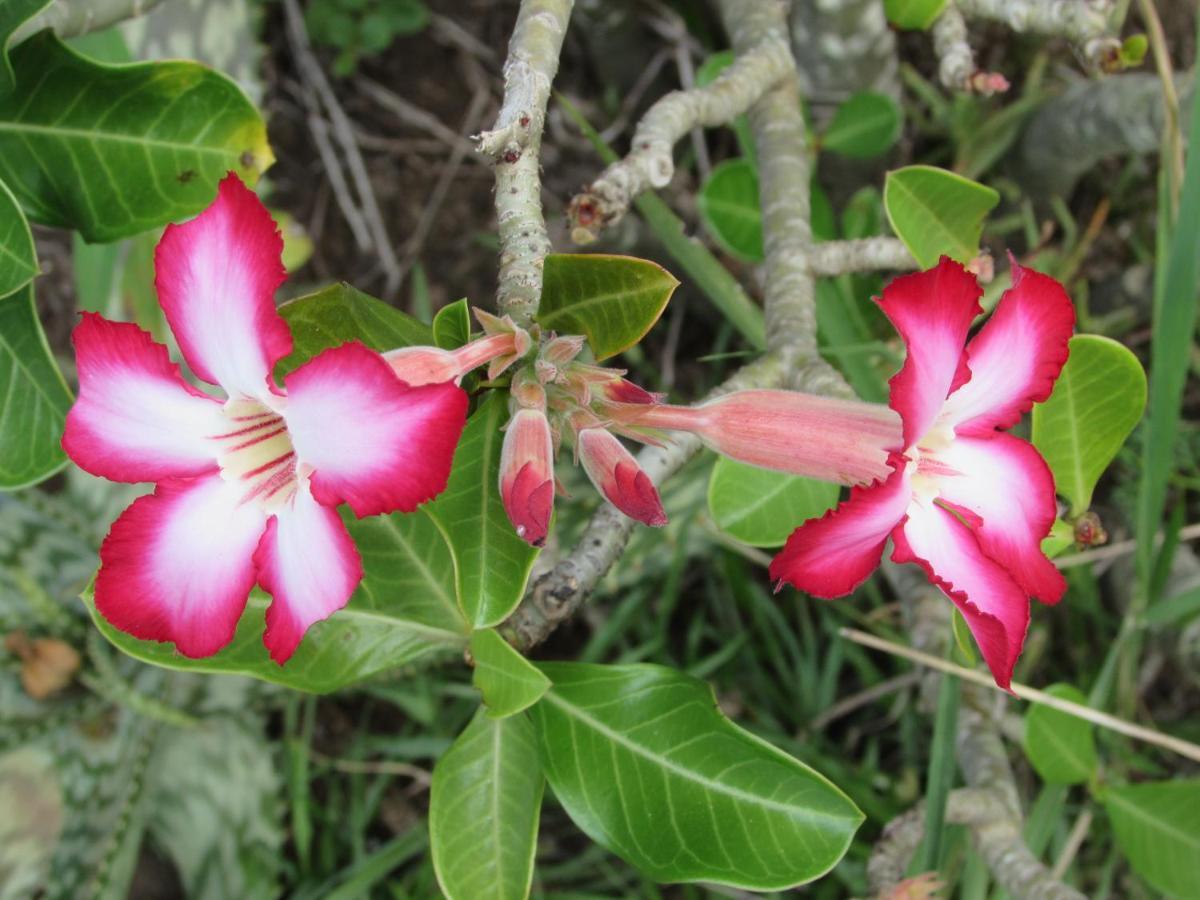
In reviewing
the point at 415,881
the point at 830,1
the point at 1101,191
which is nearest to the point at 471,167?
the point at 830,1

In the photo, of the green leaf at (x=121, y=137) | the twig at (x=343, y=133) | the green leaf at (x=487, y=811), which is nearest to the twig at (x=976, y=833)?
the green leaf at (x=487, y=811)

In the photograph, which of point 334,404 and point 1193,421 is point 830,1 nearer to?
point 1193,421

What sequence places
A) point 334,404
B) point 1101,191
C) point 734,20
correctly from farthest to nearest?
point 1101,191, point 734,20, point 334,404

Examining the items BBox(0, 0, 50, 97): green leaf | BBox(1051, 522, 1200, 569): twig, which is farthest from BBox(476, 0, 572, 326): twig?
BBox(1051, 522, 1200, 569): twig

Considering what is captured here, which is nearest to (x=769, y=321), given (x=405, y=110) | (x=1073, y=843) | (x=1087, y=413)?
(x=1087, y=413)

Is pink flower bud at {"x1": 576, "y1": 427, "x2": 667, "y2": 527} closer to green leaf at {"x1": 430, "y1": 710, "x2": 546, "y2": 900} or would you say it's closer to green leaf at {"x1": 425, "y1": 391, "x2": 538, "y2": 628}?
green leaf at {"x1": 425, "y1": 391, "x2": 538, "y2": 628}

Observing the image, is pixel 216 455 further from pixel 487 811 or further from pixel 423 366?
pixel 487 811

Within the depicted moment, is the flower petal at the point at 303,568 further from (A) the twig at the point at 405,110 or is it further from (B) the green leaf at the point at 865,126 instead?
(A) the twig at the point at 405,110
